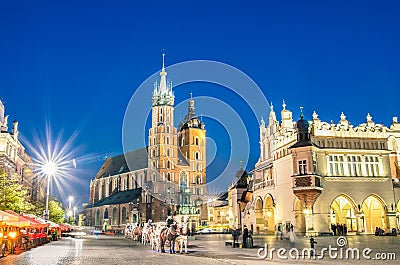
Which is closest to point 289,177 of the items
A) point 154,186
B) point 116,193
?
point 154,186

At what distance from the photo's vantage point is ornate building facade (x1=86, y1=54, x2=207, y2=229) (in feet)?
359

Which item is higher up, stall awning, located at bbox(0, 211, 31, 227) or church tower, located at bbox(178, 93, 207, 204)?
church tower, located at bbox(178, 93, 207, 204)

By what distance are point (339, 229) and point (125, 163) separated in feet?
329

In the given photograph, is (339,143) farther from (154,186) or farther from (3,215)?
(154,186)

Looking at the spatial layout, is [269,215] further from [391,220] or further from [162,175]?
[162,175]

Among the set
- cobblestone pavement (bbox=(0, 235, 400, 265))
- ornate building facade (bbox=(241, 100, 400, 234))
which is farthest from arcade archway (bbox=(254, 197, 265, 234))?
cobblestone pavement (bbox=(0, 235, 400, 265))

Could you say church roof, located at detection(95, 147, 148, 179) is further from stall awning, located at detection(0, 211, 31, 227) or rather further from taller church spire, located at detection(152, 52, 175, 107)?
stall awning, located at detection(0, 211, 31, 227)

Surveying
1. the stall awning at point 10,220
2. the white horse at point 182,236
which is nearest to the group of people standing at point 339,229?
the white horse at point 182,236

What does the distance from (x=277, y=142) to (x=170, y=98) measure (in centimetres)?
7874

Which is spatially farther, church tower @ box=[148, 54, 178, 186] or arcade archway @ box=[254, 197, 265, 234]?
church tower @ box=[148, 54, 178, 186]

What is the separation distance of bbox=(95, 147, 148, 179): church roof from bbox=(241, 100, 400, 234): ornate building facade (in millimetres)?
79179

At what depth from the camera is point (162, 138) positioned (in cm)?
11756

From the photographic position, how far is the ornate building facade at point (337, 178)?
41.6 m

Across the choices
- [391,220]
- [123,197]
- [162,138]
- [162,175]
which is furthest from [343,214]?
[123,197]
